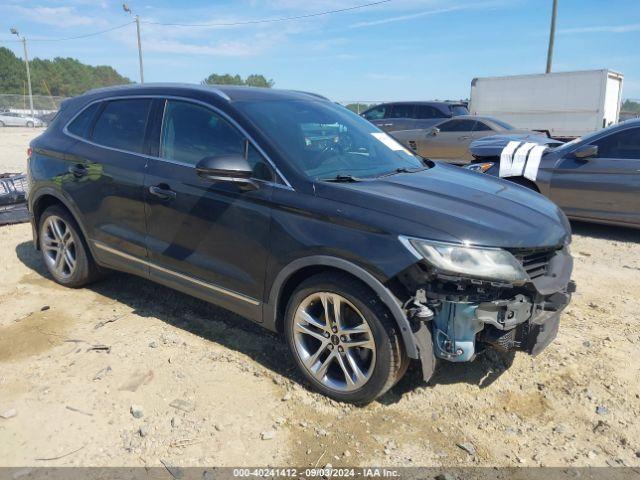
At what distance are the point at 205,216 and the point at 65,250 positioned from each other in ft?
6.61

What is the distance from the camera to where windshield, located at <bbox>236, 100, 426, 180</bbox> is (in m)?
3.35

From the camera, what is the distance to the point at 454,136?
1263cm

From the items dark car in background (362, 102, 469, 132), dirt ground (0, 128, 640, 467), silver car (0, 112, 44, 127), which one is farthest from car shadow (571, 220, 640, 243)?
silver car (0, 112, 44, 127)

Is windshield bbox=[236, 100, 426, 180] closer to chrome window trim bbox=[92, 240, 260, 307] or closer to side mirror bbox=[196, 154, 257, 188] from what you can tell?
side mirror bbox=[196, 154, 257, 188]

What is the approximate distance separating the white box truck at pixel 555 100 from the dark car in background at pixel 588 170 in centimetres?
1191

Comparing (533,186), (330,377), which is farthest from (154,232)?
(533,186)

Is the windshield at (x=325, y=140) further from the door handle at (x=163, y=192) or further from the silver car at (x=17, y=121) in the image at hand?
the silver car at (x=17, y=121)

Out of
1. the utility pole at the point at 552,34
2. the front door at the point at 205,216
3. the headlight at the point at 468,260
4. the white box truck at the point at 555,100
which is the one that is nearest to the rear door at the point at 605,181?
the headlight at the point at 468,260

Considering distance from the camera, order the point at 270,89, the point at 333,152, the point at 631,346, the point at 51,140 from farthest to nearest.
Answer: the point at 51,140 → the point at 270,89 → the point at 631,346 → the point at 333,152

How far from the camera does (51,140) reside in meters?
4.68

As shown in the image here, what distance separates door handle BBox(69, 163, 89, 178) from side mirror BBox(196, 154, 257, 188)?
5.46 ft

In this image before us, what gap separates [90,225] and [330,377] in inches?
97.4

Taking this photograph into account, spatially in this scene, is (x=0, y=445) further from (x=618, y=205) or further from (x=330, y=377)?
(x=618, y=205)

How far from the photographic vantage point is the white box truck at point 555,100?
742 inches
